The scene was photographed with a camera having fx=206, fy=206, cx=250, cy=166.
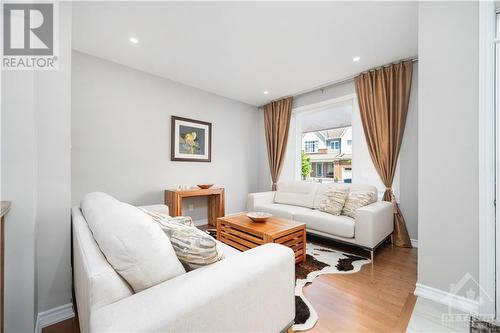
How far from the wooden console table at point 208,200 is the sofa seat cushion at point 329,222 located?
1439 millimetres

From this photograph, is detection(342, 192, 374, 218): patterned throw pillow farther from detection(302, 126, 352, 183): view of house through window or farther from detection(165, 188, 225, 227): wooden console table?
detection(165, 188, 225, 227): wooden console table

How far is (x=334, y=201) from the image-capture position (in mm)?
2955

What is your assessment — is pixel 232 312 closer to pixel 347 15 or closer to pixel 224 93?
pixel 347 15

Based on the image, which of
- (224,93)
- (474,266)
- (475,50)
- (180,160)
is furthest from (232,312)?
(224,93)

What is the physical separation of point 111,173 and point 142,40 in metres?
1.86

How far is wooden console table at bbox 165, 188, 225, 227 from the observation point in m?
3.25

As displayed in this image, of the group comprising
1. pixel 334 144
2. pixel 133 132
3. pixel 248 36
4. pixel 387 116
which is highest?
pixel 248 36

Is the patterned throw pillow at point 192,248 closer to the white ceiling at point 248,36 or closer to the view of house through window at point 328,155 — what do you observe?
the white ceiling at point 248,36

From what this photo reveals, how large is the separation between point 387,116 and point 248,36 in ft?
7.42

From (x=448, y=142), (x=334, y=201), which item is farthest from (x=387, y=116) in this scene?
(x=448, y=142)

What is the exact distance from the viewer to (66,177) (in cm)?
146

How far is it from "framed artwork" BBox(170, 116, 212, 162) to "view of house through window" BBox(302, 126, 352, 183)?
80.7 inches

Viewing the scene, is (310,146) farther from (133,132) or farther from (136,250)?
(136,250)

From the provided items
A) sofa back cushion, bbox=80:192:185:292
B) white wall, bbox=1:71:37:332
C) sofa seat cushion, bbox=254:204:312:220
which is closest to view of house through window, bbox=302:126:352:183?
sofa seat cushion, bbox=254:204:312:220
